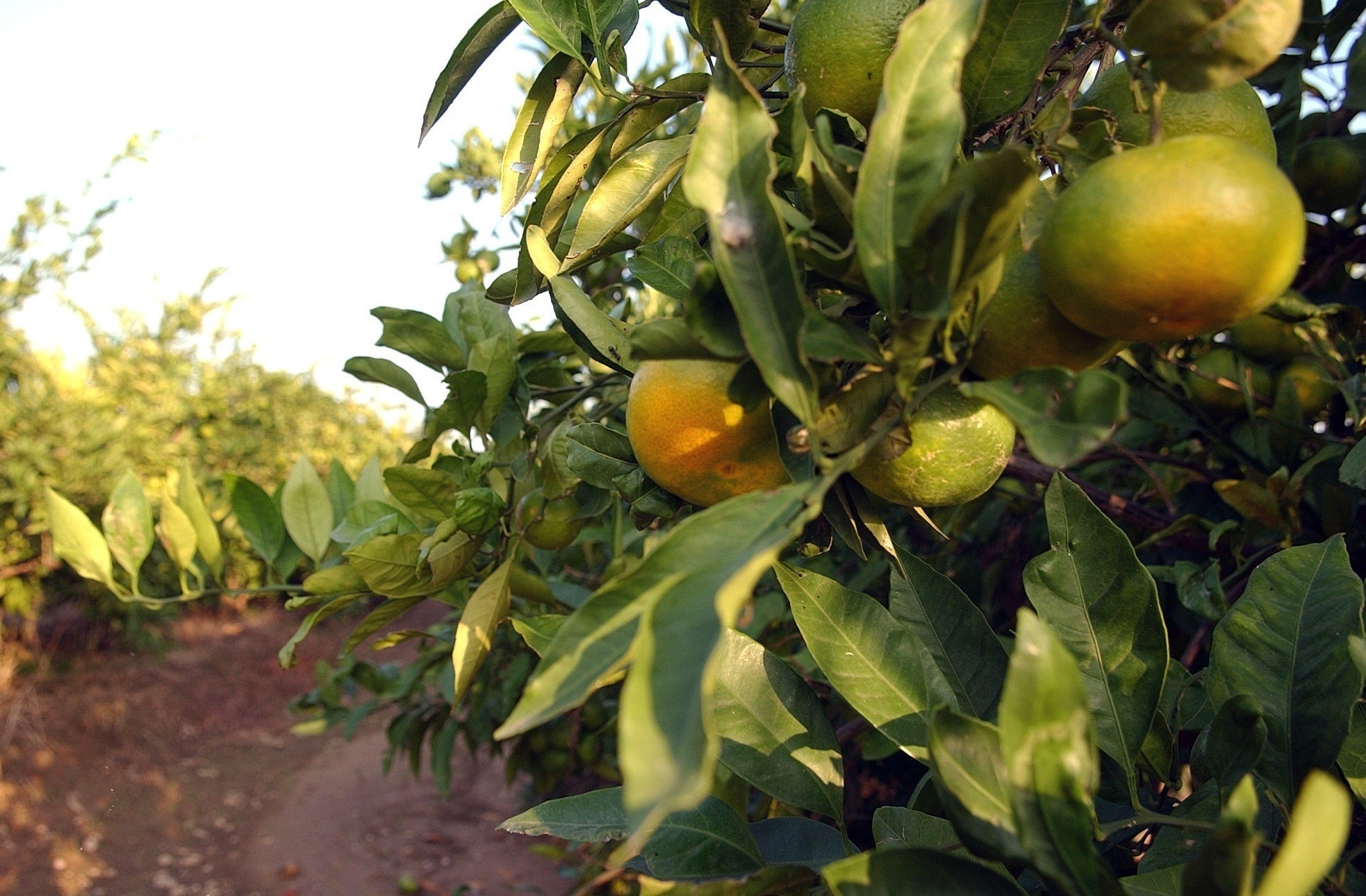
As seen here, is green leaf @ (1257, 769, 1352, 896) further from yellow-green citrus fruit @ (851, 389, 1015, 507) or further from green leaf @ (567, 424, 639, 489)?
green leaf @ (567, 424, 639, 489)

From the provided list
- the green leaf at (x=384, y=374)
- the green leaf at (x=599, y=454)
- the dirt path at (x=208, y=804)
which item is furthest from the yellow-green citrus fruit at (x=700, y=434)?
the dirt path at (x=208, y=804)

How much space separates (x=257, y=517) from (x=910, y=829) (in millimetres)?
1140

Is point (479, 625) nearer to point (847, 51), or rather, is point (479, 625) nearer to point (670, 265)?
point (670, 265)

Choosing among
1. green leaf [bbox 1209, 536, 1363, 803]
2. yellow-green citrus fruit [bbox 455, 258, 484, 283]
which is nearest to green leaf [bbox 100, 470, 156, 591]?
yellow-green citrus fruit [bbox 455, 258, 484, 283]

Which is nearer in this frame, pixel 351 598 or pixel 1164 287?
pixel 1164 287

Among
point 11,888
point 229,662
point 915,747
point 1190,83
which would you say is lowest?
point 229,662

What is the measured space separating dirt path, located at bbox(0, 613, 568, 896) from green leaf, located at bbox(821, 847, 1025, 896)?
10.4 feet

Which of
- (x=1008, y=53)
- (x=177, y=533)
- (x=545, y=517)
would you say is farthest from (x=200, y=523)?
(x=1008, y=53)

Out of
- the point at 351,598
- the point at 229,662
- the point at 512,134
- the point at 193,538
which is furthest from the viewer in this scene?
the point at 229,662

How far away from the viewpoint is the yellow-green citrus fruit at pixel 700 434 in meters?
0.61

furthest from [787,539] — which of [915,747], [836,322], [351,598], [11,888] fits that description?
[11,888]

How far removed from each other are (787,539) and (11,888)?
15.8ft

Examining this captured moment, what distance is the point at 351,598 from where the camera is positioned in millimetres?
1115

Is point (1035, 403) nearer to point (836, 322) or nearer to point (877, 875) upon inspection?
point (836, 322)
